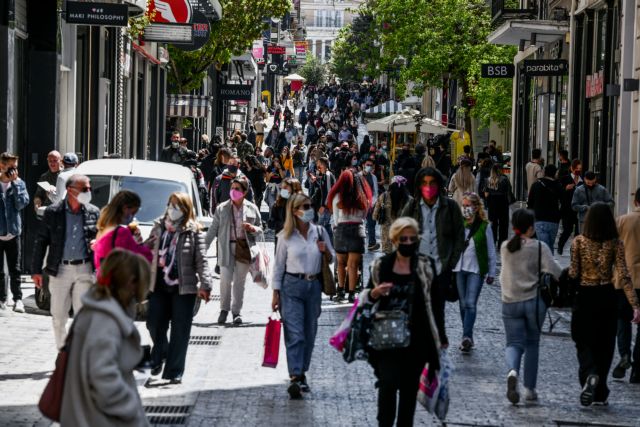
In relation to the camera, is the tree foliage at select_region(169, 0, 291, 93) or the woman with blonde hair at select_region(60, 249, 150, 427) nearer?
the woman with blonde hair at select_region(60, 249, 150, 427)

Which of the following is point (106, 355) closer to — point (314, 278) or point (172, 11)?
point (314, 278)

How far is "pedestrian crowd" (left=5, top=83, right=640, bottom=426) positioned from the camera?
6.38 m

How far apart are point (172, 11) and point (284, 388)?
21758 mm

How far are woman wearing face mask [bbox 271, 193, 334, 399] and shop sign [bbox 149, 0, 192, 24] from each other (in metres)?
20.6

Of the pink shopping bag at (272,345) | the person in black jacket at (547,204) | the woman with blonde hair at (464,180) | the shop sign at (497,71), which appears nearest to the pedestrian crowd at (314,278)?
the pink shopping bag at (272,345)

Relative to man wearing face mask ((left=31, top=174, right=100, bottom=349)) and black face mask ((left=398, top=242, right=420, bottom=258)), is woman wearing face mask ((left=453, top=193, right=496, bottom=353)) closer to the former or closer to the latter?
man wearing face mask ((left=31, top=174, right=100, bottom=349))

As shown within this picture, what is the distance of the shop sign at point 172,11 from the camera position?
31891 millimetres

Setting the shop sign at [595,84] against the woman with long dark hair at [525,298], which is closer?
the woman with long dark hair at [525,298]

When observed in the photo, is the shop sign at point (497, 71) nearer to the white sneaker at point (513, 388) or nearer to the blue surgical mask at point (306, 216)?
the blue surgical mask at point (306, 216)

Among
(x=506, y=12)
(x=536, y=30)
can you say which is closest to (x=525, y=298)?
(x=536, y=30)

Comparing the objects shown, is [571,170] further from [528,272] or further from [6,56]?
[528,272]

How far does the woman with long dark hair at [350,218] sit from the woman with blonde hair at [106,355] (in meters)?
11.3

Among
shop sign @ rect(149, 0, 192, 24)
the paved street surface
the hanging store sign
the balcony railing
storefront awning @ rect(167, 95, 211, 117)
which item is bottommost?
the paved street surface

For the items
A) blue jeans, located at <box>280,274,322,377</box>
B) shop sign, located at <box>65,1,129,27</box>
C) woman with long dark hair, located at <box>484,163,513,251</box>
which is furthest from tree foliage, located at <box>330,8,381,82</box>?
blue jeans, located at <box>280,274,322,377</box>
